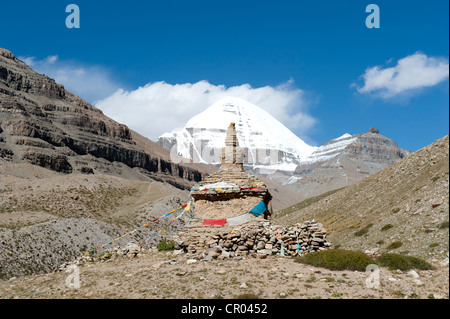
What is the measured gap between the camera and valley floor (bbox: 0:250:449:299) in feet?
36.4

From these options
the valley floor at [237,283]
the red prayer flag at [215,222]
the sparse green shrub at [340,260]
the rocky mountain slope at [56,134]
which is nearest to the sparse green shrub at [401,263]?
the valley floor at [237,283]

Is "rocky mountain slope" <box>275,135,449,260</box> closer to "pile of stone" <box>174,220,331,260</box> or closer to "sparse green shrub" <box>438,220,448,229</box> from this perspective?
"sparse green shrub" <box>438,220,448,229</box>

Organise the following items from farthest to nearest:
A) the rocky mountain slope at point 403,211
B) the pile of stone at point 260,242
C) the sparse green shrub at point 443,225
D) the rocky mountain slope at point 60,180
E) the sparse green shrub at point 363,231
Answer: the rocky mountain slope at point 60,180 < the sparse green shrub at point 363,231 < the rocky mountain slope at point 403,211 < the sparse green shrub at point 443,225 < the pile of stone at point 260,242

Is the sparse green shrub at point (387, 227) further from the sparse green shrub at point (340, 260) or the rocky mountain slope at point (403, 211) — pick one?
the sparse green shrub at point (340, 260)

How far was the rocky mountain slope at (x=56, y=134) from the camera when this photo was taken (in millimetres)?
130613

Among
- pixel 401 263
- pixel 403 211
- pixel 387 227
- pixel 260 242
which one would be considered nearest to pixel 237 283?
pixel 260 242

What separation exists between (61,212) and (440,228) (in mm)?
50761

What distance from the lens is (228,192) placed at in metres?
19.4

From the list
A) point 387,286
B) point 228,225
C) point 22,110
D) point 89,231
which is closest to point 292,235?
point 228,225

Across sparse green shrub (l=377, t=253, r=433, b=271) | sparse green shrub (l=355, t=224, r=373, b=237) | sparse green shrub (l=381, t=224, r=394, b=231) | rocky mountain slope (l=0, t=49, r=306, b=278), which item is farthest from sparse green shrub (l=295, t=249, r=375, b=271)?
rocky mountain slope (l=0, t=49, r=306, b=278)

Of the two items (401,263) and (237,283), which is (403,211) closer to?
(401,263)

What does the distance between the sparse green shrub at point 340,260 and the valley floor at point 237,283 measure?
356mm

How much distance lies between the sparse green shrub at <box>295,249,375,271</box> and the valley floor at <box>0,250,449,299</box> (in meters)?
0.36
